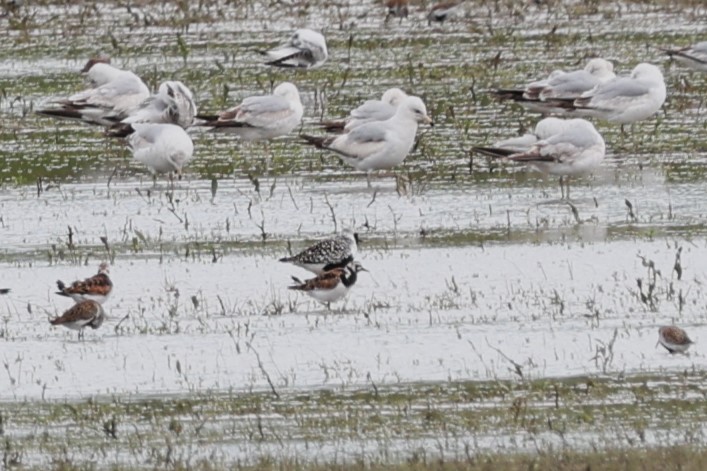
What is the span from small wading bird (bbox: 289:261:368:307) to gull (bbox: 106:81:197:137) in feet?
23.2

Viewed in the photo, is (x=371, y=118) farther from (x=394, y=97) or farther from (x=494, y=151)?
(x=494, y=151)

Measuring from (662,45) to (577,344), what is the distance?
15700 millimetres

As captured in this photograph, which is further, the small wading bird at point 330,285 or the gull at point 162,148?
the gull at point 162,148

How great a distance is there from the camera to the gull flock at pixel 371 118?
14898 millimetres

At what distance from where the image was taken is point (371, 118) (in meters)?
16.8

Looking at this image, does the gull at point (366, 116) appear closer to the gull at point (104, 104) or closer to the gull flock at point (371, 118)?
the gull flock at point (371, 118)

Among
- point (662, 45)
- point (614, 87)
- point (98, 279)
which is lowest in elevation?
point (98, 279)

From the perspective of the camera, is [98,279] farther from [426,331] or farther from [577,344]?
[577,344]

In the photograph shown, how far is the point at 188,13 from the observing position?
94.4 feet

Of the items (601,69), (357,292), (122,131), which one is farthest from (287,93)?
(357,292)

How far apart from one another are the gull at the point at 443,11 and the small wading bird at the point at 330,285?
56.9 ft

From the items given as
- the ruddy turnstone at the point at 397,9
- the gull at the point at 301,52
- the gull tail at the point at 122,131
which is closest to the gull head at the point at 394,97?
the gull tail at the point at 122,131

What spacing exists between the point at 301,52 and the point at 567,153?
8.26 m

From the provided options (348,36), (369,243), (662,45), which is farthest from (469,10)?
(369,243)
